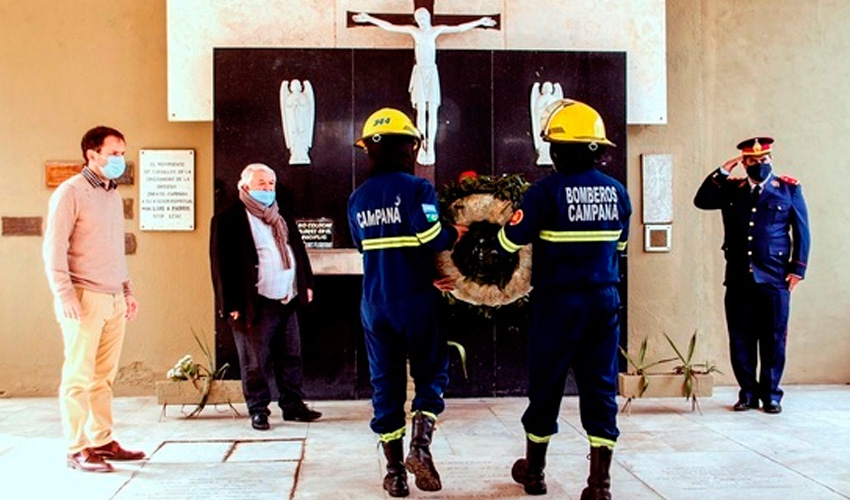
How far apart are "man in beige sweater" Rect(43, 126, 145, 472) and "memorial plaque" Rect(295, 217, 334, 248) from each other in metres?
2.12

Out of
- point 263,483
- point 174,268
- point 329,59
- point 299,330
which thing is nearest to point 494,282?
point 263,483

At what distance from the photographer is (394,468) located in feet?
14.7

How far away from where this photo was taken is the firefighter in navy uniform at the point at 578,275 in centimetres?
423

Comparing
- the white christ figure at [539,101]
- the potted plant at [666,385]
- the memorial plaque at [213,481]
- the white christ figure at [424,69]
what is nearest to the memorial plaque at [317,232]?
the white christ figure at [424,69]

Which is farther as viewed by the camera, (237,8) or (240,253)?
(237,8)

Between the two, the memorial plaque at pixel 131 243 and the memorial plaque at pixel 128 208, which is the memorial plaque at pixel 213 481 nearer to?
the memorial plaque at pixel 131 243

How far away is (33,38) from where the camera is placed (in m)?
7.35

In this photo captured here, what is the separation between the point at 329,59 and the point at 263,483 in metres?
3.73

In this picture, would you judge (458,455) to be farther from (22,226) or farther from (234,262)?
(22,226)

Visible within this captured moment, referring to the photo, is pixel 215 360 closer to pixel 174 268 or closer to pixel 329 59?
pixel 174 268

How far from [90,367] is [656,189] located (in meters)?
4.88

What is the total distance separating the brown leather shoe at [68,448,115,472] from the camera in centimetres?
490

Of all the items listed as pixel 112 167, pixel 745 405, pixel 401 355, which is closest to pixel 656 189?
pixel 745 405

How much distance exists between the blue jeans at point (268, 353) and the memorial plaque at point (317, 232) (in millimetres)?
810
